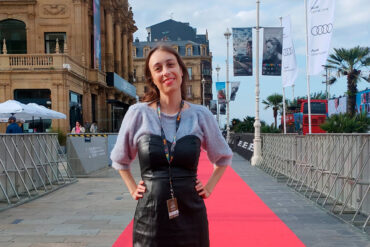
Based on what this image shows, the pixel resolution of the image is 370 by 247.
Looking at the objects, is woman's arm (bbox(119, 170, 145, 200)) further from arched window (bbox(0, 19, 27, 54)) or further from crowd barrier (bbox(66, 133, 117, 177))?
arched window (bbox(0, 19, 27, 54))

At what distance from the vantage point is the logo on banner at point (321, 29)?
1602 centimetres

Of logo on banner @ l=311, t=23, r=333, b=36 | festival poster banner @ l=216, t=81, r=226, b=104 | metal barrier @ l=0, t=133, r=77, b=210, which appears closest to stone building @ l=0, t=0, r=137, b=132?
festival poster banner @ l=216, t=81, r=226, b=104

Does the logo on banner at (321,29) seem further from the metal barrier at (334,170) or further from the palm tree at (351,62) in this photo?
the palm tree at (351,62)

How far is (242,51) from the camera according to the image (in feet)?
76.7

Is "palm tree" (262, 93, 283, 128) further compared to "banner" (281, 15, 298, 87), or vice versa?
"palm tree" (262, 93, 283, 128)

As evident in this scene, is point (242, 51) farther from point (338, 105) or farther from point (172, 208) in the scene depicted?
point (338, 105)

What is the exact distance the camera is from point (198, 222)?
8.65 feet

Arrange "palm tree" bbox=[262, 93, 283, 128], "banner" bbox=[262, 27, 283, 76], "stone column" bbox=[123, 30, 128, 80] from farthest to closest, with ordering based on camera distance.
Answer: "palm tree" bbox=[262, 93, 283, 128]
"stone column" bbox=[123, 30, 128, 80]
"banner" bbox=[262, 27, 283, 76]

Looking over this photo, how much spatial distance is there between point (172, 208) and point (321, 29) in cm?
1516

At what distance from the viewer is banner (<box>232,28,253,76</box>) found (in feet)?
76.1

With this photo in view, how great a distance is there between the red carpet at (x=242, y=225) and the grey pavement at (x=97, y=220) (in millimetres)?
180

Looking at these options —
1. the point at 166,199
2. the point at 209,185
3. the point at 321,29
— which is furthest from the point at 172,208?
the point at 321,29

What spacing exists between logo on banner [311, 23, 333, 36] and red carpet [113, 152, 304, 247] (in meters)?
8.19

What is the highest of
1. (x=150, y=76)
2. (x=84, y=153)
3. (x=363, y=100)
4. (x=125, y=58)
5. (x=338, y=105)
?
(x=125, y=58)
